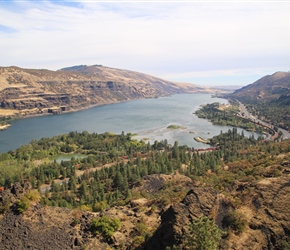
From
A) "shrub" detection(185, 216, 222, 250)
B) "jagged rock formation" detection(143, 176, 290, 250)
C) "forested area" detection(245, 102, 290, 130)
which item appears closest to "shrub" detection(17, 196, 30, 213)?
"jagged rock formation" detection(143, 176, 290, 250)

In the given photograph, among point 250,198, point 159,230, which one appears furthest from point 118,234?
point 250,198

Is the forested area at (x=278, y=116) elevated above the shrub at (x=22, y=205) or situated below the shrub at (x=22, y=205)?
below

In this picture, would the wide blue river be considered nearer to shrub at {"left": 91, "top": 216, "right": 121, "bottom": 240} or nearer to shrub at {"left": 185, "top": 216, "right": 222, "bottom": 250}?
shrub at {"left": 91, "top": 216, "right": 121, "bottom": 240}

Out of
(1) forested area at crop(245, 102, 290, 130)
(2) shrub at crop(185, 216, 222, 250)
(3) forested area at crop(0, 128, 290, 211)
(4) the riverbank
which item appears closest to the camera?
(2) shrub at crop(185, 216, 222, 250)

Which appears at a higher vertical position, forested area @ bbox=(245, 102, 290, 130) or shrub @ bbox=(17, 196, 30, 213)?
shrub @ bbox=(17, 196, 30, 213)

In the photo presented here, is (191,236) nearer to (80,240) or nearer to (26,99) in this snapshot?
(80,240)

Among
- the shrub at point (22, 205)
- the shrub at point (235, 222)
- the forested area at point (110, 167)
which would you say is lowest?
the forested area at point (110, 167)

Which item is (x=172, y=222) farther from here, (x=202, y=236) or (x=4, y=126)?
(x=4, y=126)

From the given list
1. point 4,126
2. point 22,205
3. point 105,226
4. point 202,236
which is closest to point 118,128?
point 4,126

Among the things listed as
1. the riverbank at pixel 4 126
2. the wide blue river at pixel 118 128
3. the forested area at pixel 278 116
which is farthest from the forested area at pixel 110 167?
the riverbank at pixel 4 126

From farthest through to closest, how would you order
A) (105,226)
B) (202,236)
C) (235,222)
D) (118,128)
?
(118,128)
(105,226)
(235,222)
(202,236)

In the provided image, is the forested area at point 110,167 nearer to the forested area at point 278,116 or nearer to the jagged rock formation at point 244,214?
the jagged rock formation at point 244,214
